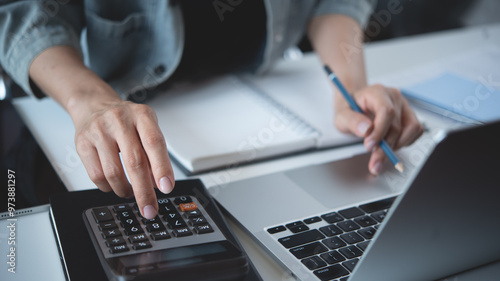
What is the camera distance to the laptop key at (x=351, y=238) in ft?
1.68

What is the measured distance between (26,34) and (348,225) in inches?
20.7

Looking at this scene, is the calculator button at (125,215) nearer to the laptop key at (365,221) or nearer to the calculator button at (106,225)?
the calculator button at (106,225)

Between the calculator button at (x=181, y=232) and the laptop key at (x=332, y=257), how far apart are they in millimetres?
136

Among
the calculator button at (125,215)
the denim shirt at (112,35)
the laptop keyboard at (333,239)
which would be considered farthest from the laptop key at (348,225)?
the denim shirt at (112,35)

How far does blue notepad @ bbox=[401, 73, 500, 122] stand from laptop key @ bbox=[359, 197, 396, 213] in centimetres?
33

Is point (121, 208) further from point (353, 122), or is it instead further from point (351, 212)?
point (353, 122)

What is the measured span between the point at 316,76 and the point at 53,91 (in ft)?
1.66

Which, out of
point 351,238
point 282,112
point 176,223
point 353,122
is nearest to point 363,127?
point 353,122

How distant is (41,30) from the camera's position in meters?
0.70

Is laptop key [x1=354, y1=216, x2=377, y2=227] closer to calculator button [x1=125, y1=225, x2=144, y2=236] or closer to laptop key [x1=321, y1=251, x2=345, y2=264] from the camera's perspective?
laptop key [x1=321, y1=251, x2=345, y2=264]

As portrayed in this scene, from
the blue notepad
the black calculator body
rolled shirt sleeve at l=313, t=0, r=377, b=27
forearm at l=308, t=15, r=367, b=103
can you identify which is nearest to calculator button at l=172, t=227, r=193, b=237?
the black calculator body

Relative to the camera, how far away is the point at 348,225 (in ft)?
1.77

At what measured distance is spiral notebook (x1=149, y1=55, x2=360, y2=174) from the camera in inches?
26.7

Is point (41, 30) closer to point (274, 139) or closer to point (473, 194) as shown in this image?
point (274, 139)
